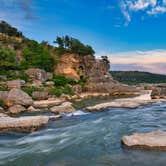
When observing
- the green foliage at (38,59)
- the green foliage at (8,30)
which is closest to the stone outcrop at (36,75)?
the green foliage at (38,59)

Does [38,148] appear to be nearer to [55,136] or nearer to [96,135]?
[55,136]

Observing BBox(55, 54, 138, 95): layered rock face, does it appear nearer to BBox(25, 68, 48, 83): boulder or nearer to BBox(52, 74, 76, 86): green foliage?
BBox(52, 74, 76, 86): green foliage

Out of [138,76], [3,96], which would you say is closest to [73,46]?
[3,96]

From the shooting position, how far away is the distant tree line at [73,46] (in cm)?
7888

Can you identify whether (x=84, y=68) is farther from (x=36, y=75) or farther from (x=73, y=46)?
(x=36, y=75)

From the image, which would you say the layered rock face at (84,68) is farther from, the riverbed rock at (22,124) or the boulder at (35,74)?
the riverbed rock at (22,124)

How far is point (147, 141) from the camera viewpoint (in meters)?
14.7

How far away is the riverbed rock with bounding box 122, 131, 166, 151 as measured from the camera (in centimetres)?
1428

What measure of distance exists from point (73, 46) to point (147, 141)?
6585 centimetres

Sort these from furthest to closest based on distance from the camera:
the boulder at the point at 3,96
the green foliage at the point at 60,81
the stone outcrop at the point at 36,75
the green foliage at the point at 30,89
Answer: the green foliage at the point at 60,81
the stone outcrop at the point at 36,75
the green foliage at the point at 30,89
the boulder at the point at 3,96

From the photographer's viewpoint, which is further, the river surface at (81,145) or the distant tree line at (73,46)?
the distant tree line at (73,46)

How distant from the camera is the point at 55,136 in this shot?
733 inches

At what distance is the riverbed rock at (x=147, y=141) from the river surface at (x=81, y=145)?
0.45m

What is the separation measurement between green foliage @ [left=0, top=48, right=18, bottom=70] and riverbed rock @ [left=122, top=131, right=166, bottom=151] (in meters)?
46.8
